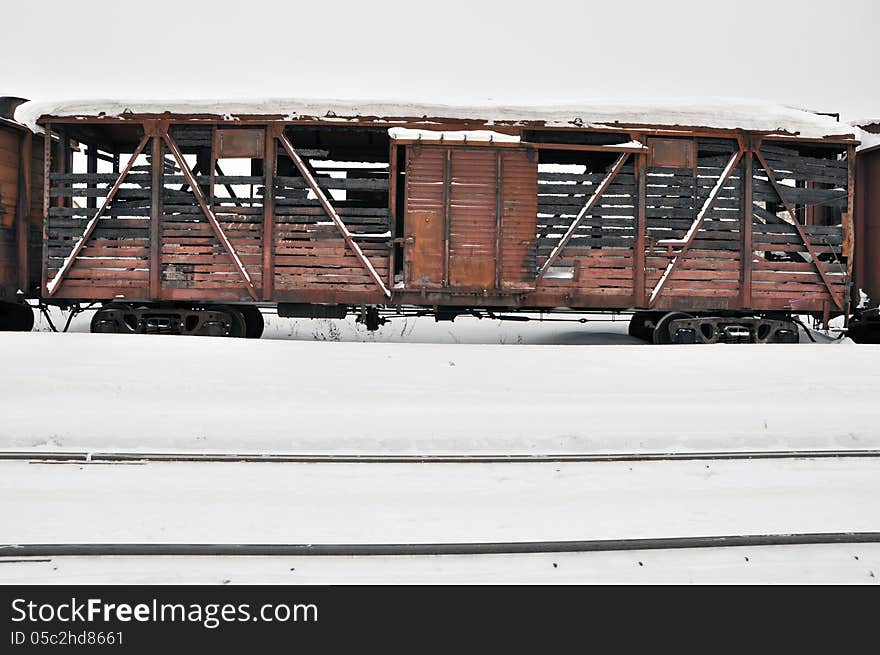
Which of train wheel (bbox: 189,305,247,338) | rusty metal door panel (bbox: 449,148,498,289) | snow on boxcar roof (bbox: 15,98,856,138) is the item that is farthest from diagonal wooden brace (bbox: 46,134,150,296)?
rusty metal door panel (bbox: 449,148,498,289)

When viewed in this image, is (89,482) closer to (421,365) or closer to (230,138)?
(421,365)

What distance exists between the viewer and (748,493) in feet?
11.6

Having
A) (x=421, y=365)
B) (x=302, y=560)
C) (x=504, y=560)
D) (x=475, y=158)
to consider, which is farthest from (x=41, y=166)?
(x=504, y=560)

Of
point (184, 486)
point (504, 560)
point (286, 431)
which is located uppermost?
point (286, 431)

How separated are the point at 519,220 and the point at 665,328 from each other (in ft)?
8.90

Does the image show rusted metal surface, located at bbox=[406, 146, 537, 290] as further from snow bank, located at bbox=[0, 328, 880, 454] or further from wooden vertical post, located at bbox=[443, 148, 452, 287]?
snow bank, located at bbox=[0, 328, 880, 454]

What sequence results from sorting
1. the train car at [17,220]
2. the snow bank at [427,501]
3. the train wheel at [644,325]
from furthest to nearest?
the train wheel at [644,325] < the train car at [17,220] < the snow bank at [427,501]

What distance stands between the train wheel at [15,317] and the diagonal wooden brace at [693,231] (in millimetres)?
9435

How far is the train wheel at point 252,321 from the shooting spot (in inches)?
320

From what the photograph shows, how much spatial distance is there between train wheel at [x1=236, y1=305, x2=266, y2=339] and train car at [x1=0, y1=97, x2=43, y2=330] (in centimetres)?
303

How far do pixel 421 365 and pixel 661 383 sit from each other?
2.24 m

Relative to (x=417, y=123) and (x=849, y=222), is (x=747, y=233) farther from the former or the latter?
(x=417, y=123)

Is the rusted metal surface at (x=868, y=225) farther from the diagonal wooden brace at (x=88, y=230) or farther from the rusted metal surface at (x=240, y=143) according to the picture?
the diagonal wooden brace at (x=88, y=230)

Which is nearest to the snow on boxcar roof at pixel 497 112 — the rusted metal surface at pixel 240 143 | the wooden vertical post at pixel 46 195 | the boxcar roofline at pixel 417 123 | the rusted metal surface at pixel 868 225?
the boxcar roofline at pixel 417 123
